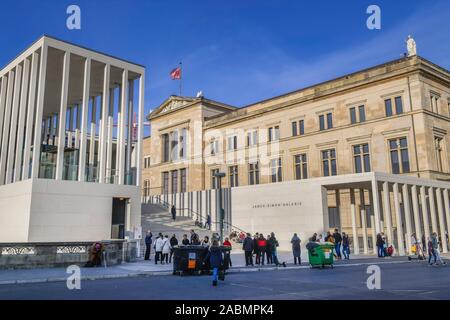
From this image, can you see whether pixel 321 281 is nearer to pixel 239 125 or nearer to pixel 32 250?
pixel 32 250

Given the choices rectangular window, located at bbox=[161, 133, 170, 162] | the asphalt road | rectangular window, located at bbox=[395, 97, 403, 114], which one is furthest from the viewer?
rectangular window, located at bbox=[161, 133, 170, 162]

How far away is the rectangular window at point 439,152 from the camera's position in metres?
37.5

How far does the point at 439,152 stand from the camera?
3831 cm

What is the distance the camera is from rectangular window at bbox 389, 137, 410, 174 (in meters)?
37.7

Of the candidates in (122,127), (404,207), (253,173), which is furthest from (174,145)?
(404,207)

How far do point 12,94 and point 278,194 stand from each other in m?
23.2

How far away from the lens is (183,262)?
56.9 feet

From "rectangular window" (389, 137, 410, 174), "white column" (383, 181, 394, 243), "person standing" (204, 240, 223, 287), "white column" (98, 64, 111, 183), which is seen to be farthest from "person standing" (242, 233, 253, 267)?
"rectangular window" (389, 137, 410, 174)

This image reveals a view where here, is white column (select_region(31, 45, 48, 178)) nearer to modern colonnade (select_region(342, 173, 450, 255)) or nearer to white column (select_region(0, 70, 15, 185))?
white column (select_region(0, 70, 15, 185))

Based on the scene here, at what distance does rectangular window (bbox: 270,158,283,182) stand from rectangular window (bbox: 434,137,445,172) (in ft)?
54.7

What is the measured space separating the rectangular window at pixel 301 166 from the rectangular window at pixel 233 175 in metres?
8.77

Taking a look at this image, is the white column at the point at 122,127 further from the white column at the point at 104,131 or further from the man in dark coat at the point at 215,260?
the man in dark coat at the point at 215,260

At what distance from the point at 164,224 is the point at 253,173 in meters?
15.5
